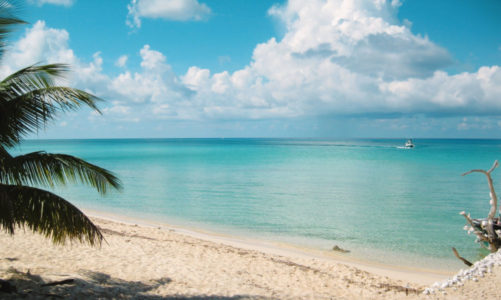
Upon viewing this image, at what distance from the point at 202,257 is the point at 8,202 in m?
6.73

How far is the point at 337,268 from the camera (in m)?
10.0

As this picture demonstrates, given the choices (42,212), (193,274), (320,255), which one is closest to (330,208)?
(320,255)

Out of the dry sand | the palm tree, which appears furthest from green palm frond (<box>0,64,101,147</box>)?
the dry sand

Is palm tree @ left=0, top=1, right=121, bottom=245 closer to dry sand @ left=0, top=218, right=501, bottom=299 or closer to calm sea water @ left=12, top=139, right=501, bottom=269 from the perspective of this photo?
dry sand @ left=0, top=218, right=501, bottom=299

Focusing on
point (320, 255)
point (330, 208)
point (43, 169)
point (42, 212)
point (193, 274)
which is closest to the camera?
point (42, 212)

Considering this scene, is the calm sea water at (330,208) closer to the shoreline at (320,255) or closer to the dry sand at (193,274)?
the shoreline at (320,255)

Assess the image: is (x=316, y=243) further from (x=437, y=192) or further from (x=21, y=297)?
(x=437, y=192)

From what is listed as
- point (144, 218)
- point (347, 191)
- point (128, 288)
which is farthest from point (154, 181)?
point (128, 288)

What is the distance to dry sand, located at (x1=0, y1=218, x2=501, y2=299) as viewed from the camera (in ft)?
22.8

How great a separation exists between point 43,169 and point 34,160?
170mm

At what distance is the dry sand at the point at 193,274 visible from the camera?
22.8 feet

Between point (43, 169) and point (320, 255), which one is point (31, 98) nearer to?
point (43, 169)

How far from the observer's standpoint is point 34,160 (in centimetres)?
498

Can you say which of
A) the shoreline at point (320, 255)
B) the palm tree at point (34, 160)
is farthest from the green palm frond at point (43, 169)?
the shoreline at point (320, 255)
